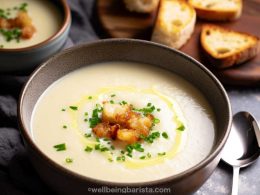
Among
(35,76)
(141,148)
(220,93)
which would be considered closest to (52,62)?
(35,76)

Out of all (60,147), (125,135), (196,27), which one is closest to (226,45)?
(196,27)

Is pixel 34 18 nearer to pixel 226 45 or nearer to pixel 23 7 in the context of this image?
pixel 23 7

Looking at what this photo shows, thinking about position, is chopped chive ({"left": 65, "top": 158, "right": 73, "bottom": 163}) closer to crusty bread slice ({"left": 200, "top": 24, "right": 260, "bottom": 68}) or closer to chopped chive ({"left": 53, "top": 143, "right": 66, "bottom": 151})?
chopped chive ({"left": 53, "top": 143, "right": 66, "bottom": 151})

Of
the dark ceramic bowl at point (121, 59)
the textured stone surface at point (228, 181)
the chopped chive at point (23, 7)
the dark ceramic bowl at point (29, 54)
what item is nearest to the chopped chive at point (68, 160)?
the dark ceramic bowl at point (121, 59)

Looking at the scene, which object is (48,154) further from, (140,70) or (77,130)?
(140,70)

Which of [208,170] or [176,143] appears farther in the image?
[176,143]
